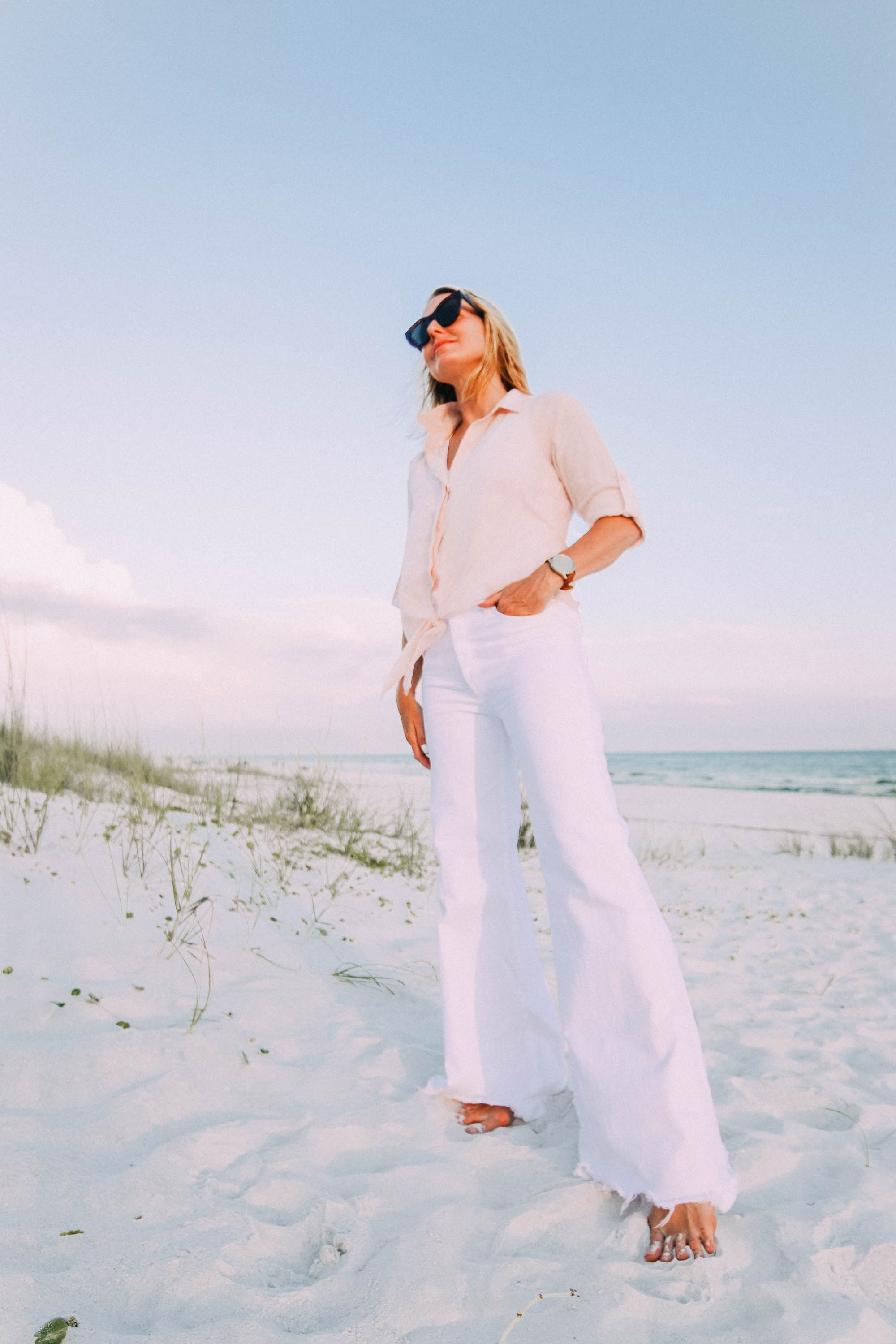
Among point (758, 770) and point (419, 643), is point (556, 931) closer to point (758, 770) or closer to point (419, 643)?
point (419, 643)

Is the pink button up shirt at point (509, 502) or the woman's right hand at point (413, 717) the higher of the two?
the pink button up shirt at point (509, 502)

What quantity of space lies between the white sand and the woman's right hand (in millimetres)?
940

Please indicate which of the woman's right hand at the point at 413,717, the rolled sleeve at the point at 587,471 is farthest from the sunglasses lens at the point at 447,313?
the woman's right hand at the point at 413,717

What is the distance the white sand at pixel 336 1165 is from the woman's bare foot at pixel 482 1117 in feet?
0.13

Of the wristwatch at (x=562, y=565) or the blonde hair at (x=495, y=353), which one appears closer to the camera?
the wristwatch at (x=562, y=565)

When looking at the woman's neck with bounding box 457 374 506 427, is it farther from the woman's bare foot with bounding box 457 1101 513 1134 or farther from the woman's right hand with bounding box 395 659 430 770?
the woman's bare foot with bounding box 457 1101 513 1134

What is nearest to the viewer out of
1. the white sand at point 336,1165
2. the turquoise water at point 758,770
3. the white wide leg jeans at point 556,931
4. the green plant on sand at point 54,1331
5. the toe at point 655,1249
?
the green plant on sand at point 54,1331

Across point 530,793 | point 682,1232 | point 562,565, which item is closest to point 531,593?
point 562,565

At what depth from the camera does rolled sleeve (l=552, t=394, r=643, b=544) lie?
1.86 metres

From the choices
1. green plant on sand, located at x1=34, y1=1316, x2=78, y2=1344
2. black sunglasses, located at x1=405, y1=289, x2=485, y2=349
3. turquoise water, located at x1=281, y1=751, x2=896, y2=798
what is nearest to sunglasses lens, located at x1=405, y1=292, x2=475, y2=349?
black sunglasses, located at x1=405, y1=289, x2=485, y2=349

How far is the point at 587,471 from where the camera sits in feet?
6.17

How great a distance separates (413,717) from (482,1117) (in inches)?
42.2

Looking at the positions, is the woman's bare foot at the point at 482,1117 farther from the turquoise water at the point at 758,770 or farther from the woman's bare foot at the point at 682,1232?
the turquoise water at the point at 758,770

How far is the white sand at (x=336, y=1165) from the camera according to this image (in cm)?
131
